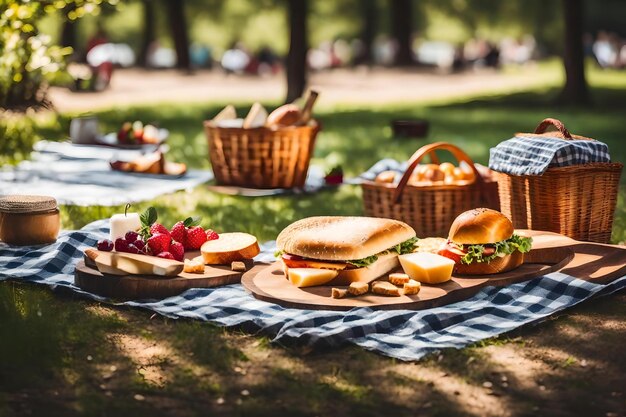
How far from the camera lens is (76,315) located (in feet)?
19.7

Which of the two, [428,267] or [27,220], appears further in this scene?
[27,220]

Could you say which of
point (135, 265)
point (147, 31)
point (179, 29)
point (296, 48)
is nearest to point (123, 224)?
point (135, 265)

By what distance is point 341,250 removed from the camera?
19.9 feet

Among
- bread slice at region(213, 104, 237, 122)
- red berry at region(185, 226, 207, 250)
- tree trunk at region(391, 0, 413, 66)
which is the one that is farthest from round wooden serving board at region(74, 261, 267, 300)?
tree trunk at region(391, 0, 413, 66)

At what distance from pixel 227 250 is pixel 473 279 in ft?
5.02

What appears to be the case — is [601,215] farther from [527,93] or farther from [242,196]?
[527,93]

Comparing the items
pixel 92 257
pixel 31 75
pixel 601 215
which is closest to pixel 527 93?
pixel 31 75

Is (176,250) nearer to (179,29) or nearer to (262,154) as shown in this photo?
(262,154)

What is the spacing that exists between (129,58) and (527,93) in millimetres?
39062

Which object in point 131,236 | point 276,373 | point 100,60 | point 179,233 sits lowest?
point 276,373

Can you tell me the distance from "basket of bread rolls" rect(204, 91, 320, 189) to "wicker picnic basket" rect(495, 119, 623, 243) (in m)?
3.10

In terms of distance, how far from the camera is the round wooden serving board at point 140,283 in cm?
623

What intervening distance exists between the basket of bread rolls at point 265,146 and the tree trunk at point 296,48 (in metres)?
10.0

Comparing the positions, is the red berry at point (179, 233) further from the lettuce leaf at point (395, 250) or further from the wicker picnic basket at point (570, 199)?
the wicker picnic basket at point (570, 199)
